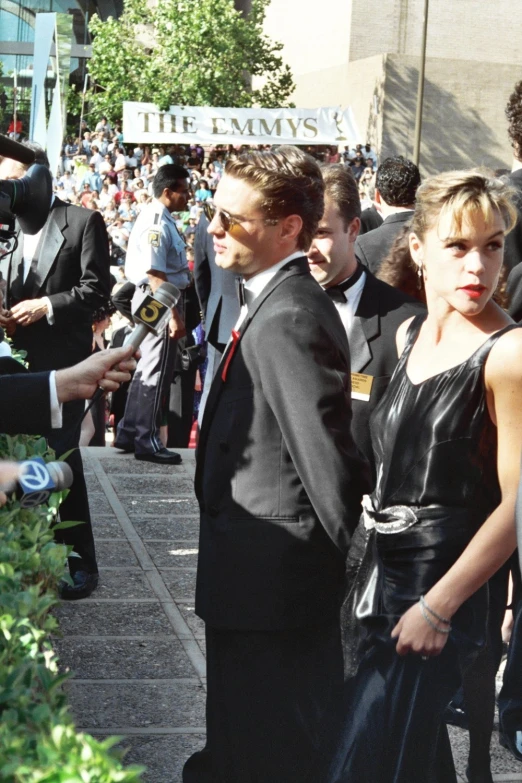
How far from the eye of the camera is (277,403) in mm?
2852

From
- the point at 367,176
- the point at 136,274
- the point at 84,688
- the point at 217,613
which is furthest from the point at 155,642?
the point at 367,176

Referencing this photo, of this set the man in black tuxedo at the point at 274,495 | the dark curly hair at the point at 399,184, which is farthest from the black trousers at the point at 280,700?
the dark curly hair at the point at 399,184

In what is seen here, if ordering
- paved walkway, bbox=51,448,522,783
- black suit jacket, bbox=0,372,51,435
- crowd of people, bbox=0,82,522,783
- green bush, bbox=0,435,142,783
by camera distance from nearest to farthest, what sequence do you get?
1. green bush, bbox=0,435,142,783
2. crowd of people, bbox=0,82,522,783
3. black suit jacket, bbox=0,372,51,435
4. paved walkway, bbox=51,448,522,783

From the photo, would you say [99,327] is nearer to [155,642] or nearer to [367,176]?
[155,642]

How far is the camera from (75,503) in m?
5.40

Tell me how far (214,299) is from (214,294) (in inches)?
1.4

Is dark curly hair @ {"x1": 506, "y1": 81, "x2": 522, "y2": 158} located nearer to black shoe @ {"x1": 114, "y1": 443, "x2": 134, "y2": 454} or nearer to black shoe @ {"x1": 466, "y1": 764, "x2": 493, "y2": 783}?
black shoe @ {"x1": 466, "y1": 764, "x2": 493, "y2": 783}

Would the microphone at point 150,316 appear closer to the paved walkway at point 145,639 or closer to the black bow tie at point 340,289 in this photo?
the black bow tie at point 340,289

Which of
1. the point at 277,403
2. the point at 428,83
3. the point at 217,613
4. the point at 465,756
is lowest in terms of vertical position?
the point at 465,756

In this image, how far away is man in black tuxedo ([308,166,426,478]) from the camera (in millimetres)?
4016

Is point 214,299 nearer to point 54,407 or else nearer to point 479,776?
point 54,407

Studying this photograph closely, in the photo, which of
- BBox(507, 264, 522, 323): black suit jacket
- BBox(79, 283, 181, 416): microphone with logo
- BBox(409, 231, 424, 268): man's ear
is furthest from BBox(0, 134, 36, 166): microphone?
BBox(507, 264, 522, 323): black suit jacket

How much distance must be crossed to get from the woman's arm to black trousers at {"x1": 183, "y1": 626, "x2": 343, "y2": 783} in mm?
317

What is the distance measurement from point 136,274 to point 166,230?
394 mm
